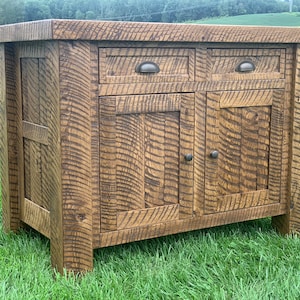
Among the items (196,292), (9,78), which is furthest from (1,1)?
(196,292)

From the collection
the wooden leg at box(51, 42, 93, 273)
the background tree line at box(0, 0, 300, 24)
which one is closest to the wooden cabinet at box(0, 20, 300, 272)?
the wooden leg at box(51, 42, 93, 273)

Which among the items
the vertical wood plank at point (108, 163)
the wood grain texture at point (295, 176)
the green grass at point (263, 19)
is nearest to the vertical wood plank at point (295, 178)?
the wood grain texture at point (295, 176)

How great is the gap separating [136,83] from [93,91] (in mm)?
197

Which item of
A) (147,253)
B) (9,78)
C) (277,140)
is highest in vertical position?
(9,78)

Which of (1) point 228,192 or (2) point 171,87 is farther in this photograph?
(1) point 228,192

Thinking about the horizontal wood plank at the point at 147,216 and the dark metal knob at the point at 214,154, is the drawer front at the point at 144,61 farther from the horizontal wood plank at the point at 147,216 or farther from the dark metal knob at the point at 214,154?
the horizontal wood plank at the point at 147,216

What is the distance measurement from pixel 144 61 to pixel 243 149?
2.16 ft

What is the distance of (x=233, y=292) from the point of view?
81.7 inches

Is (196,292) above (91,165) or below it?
below

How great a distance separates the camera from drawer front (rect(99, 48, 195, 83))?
7.16ft

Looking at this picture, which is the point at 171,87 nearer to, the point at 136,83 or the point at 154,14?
the point at 136,83

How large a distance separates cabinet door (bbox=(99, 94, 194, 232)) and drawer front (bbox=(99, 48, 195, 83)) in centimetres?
7

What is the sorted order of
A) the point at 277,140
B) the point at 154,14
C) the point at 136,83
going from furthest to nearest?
the point at 154,14, the point at 277,140, the point at 136,83

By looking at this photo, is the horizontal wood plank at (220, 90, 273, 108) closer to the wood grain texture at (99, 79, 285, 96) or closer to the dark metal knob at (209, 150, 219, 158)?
the wood grain texture at (99, 79, 285, 96)
